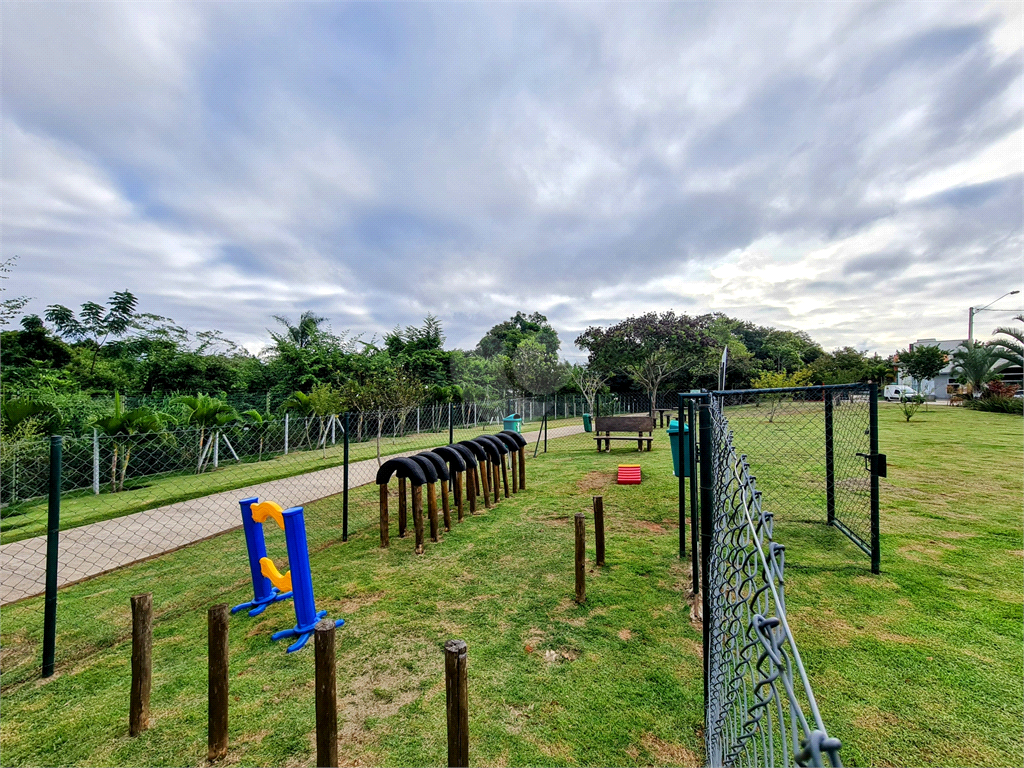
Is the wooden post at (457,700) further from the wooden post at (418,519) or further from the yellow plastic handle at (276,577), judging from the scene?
the wooden post at (418,519)

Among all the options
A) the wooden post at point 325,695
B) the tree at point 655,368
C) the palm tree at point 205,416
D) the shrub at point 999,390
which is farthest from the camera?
the tree at point 655,368

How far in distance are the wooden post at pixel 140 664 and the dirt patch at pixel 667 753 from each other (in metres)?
2.76

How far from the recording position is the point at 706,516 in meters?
2.78

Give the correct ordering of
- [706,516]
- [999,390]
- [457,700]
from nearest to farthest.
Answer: [457,700] → [706,516] → [999,390]

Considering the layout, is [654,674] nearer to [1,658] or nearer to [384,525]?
[384,525]

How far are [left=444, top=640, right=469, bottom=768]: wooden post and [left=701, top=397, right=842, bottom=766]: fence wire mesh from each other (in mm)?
976

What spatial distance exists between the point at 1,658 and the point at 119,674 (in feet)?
3.55

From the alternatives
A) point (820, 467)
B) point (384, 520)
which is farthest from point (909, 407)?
point (384, 520)

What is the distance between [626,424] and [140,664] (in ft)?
38.6

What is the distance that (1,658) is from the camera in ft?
10.5

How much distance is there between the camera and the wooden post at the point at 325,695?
1801 mm

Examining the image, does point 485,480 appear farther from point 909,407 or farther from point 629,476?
point 909,407

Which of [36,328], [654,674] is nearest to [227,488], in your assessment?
[654,674]

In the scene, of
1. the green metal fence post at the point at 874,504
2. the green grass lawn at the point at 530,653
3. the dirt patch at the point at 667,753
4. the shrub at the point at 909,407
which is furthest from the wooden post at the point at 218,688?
the shrub at the point at 909,407
